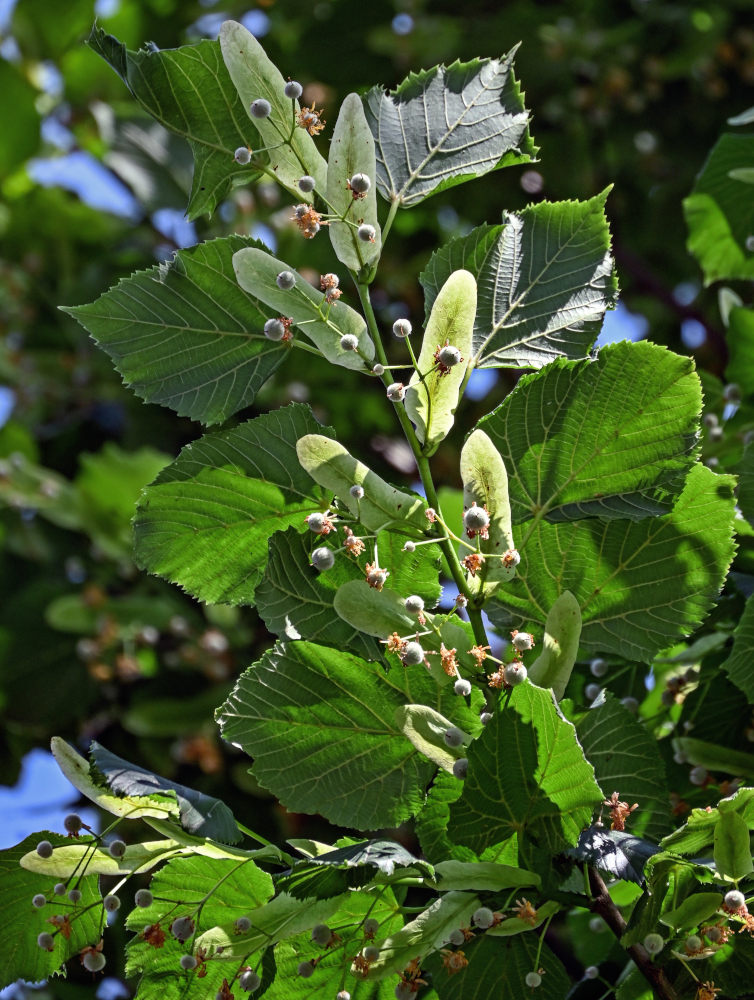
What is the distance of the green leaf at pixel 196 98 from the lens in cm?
76

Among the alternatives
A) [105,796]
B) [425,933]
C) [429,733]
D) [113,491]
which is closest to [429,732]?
[429,733]

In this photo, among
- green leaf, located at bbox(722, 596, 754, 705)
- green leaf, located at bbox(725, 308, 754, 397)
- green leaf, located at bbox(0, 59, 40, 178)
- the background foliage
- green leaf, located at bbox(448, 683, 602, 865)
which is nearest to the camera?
green leaf, located at bbox(448, 683, 602, 865)

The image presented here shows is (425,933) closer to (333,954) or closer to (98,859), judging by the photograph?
(333,954)

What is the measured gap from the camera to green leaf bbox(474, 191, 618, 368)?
796mm

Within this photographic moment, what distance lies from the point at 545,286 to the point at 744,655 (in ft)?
1.02

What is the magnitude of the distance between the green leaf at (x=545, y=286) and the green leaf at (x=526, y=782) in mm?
254

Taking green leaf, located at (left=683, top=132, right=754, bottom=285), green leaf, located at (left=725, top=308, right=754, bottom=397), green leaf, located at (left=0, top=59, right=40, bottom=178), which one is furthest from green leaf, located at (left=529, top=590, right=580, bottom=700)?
green leaf, located at (left=0, top=59, right=40, bottom=178)

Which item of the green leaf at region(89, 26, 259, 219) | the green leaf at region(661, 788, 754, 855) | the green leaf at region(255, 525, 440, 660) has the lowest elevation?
the green leaf at region(661, 788, 754, 855)

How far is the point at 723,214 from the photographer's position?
135 centimetres

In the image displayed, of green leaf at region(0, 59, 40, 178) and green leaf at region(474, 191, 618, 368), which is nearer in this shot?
green leaf at region(474, 191, 618, 368)

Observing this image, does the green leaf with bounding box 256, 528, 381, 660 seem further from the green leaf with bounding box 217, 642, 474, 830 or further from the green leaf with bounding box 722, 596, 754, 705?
the green leaf with bounding box 722, 596, 754, 705

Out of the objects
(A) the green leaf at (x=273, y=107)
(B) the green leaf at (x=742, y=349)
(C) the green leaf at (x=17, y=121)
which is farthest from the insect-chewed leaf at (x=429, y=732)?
(C) the green leaf at (x=17, y=121)

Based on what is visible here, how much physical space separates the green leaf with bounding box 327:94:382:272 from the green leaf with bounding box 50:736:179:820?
14.3 inches

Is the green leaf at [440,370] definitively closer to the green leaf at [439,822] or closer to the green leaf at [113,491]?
the green leaf at [439,822]
